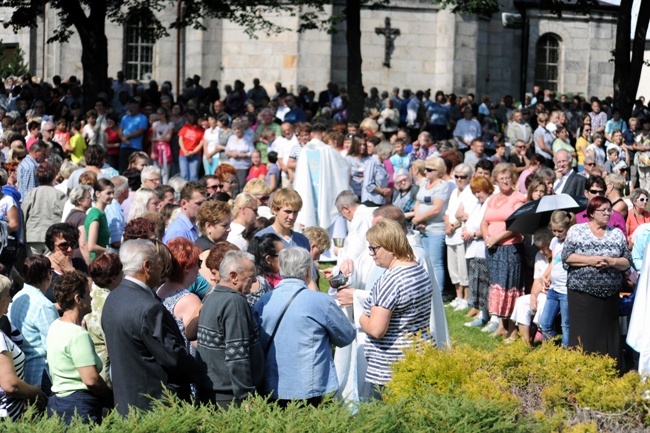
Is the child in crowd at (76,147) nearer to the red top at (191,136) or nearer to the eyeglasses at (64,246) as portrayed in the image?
the red top at (191,136)

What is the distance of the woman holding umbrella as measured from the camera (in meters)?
13.0

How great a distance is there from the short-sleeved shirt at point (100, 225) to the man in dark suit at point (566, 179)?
5.94 m

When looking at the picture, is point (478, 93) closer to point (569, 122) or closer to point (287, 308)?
point (569, 122)

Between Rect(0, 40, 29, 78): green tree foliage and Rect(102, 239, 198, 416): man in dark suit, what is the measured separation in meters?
37.5

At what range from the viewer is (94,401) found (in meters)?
7.55

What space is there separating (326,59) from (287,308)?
30784 millimetres

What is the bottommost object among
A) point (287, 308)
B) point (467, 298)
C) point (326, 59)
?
point (467, 298)

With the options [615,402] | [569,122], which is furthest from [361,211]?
[569,122]

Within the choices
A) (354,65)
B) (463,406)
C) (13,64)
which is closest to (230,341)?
(463,406)

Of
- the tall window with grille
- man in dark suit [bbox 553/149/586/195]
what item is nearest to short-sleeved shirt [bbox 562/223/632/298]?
man in dark suit [bbox 553/149/586/195]

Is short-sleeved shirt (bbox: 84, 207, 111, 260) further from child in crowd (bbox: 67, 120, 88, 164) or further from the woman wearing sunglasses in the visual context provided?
child in crowd (bbox: 67, 120, 88, 164)

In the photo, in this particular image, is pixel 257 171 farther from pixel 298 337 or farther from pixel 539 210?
pixel 298 337

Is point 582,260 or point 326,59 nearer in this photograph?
point 582,260

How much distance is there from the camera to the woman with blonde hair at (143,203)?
12833 mm
